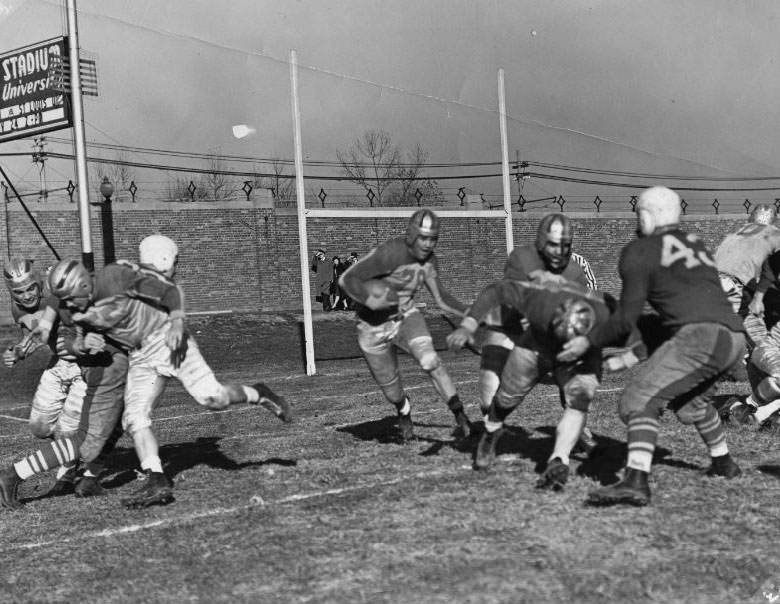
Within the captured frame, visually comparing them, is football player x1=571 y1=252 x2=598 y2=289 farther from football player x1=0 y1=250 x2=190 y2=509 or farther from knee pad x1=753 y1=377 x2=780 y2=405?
football player x1=0 y1=250 x2=190 y2=509

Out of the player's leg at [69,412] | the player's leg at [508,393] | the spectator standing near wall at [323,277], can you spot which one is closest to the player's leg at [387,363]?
the player's leg at [508,393]

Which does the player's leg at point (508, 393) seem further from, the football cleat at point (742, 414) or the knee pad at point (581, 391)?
the football cleat at point (742, 414)

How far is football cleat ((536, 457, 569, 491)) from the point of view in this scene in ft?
22.2

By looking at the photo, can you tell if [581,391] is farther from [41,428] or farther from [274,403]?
[41,428]

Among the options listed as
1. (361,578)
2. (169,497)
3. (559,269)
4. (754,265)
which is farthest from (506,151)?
(361,578)

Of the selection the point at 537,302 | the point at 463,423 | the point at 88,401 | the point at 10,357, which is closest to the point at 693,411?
the point at 537,302

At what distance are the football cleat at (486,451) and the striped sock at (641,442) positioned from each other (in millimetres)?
1464

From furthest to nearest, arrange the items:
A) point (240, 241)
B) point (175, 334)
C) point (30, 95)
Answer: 1. point (240, 241)
2. point (30, 95)
3. point (175, 334)

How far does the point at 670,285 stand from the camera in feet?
20.6

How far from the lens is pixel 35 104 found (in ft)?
93.3

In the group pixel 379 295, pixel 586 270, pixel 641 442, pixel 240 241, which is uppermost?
pixel 240 241

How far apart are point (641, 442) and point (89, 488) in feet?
15.6

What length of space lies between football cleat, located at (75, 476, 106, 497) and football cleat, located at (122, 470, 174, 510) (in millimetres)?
848

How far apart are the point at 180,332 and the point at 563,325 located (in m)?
2.93
